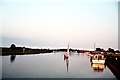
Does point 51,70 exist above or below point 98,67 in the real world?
above

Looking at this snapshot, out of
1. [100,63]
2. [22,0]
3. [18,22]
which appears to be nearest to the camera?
[22,0]

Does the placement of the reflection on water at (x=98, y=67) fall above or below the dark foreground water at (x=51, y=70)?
below

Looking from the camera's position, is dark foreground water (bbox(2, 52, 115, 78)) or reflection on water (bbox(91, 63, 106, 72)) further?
reflection on water (bbox(91, 63, 106, 72))

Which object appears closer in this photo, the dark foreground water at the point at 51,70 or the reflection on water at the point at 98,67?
the dark foreground water at the point at 51,70

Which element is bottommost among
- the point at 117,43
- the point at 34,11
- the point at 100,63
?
the point at 100,63

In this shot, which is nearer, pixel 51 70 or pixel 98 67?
pixel 51 70

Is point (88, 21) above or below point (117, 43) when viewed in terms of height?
above

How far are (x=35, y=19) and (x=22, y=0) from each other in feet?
3.04

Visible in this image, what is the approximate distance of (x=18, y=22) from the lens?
5602mm

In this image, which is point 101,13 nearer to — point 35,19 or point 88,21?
point 88,21

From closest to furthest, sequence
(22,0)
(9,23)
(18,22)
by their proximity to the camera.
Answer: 1. (22,0)
2. (9,23)
3. (18,22)

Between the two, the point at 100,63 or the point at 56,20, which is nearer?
the point at 56,20

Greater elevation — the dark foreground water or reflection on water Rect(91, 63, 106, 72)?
the dark foreground water

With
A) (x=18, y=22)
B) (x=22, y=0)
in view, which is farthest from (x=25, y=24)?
(x=22, y=0)
